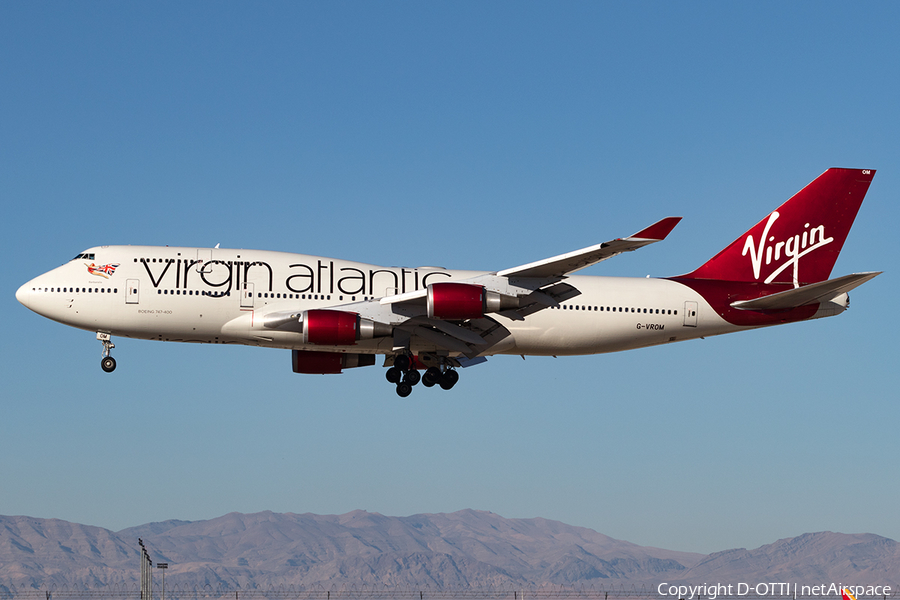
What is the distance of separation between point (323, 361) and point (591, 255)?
1340 cm

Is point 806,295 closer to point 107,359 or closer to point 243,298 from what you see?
point 243,298

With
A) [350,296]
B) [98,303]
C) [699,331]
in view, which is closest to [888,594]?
[699,331]

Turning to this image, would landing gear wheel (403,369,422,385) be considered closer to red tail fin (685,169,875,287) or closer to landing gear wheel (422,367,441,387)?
landing gear wheel (422,367,441,387)

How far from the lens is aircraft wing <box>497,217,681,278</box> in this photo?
3334 cm

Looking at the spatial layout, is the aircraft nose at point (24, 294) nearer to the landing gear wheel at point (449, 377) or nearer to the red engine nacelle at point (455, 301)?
the red engine nacelle at point (455, 301)

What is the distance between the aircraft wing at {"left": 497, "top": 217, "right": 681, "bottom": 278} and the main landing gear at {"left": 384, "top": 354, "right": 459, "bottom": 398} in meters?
6.65

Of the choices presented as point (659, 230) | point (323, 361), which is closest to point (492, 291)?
point (659, 230)

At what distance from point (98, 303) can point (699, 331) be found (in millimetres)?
24201

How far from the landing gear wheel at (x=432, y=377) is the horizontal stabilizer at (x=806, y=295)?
499 inches

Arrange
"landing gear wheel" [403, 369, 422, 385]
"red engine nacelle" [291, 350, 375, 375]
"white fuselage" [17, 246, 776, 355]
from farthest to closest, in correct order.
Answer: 1. "red engine nacelle" [291, 350, 375, 375]
2. "landing gear wheel" [403, 369, 422, 385]
3. "white fuselage" [17, 246, 776, 355]

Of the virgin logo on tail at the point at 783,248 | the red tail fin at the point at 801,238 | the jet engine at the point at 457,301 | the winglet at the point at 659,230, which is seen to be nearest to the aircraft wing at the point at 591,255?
the winglet at the point at 659,230

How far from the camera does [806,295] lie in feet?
135

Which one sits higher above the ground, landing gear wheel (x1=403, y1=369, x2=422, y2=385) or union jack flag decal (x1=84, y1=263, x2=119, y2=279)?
union jack flag decal (x1=84, y1=263, x2=119, y2=279)

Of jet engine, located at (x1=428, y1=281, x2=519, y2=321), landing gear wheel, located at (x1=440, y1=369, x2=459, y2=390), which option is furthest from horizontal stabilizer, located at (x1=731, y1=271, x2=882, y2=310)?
jet engine, located at (x1=428, y1=281, x2=519, y2=321)
